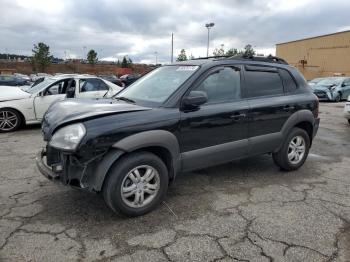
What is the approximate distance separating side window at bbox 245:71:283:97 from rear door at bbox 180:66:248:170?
7.9 inches

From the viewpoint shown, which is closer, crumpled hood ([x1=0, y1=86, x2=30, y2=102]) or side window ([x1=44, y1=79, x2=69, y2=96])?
crumpled hood ([x1=0, y1=86, x2=30, y2=102])

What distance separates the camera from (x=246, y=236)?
3398 mm

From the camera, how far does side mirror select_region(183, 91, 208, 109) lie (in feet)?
12.8

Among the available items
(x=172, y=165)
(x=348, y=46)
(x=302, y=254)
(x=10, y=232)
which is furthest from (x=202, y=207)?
(x=348, y=46)

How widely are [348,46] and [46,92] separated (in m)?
36.2

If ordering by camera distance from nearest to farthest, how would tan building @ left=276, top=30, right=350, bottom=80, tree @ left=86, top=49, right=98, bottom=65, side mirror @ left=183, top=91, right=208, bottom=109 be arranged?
side mirror @ left=183, top=91, right=208, bottom=109 < tan building @ left=276, top=30, right=350, bottom=80 < tree @ left=86, top=49, right=98, bottom=65

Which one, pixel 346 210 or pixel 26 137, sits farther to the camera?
pixel 26 137

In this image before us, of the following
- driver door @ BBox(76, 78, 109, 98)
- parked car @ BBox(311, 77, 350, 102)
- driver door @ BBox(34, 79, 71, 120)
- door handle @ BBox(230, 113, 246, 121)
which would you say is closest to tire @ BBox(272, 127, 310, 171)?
door handle @ BBox(230, 113, 246, 121)

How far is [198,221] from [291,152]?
2367mm

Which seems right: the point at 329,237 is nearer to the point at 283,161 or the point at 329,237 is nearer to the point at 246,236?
the point at 246,236

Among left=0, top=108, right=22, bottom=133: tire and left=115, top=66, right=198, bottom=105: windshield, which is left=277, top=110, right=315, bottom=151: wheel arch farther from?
left=0, top=108, right=22, bottom=133: tire

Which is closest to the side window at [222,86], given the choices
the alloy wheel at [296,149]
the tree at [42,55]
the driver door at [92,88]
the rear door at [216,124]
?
the rear door at [216,124]

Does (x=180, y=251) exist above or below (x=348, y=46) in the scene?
below

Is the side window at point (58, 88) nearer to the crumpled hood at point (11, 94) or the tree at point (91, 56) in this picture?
Answer: the crumpled hood at point (11, 94)
